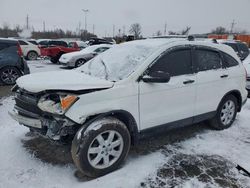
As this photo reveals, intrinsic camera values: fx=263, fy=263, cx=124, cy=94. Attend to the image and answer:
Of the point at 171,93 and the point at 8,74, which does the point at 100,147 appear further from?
the point at 8,74

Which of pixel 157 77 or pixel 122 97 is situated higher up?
pixel 157 77

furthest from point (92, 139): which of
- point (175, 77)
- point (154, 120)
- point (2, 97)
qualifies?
point (2, 97)

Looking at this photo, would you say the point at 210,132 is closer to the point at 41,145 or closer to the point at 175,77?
the point at 175,77

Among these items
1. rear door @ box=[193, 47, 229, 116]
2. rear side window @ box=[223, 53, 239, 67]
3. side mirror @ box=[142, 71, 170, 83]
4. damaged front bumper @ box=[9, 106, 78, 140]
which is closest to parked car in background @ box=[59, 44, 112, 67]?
rear side window @ box=[223, 53, 239, 67]

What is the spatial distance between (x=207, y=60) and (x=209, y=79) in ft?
1.13

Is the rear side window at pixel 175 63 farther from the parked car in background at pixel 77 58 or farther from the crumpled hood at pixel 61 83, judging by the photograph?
the parked car in background at pixel 77 58

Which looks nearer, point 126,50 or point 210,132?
point 126,50

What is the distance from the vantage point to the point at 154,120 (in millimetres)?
3887

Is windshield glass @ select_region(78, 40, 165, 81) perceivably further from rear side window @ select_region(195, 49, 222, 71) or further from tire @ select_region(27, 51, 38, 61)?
tire @ select_region(27, 51, 38, 61)

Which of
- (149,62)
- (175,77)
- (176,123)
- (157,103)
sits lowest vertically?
(176,123)

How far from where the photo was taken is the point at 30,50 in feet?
64.6

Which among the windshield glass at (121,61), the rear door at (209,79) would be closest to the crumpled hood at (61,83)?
the windshield glass at (121,61)

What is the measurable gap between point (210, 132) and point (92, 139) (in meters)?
2.76

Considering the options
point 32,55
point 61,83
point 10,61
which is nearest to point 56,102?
point 61,83
